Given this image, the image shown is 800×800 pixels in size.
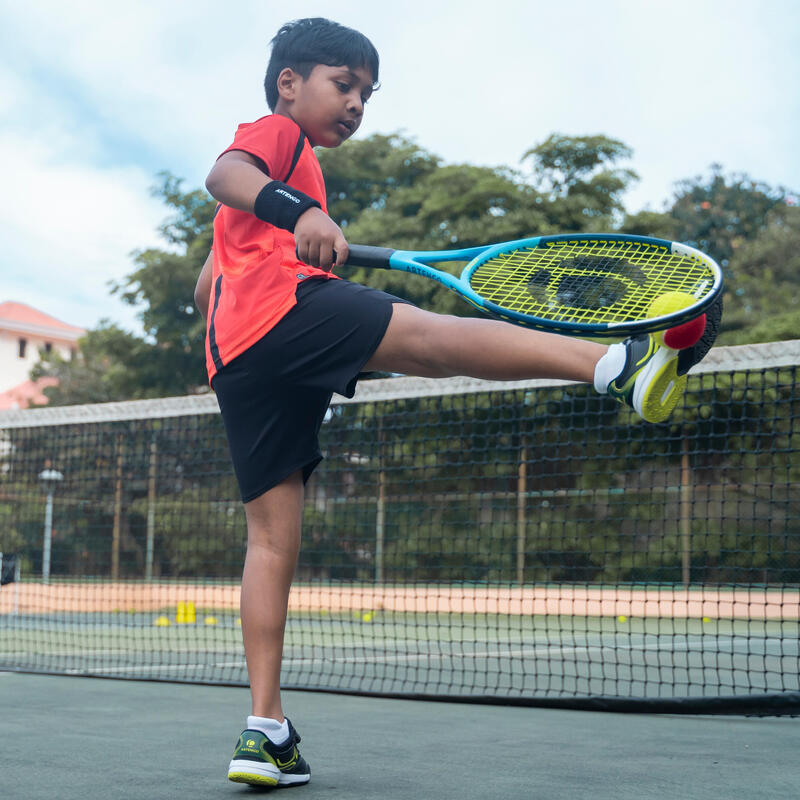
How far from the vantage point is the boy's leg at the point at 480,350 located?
1.95 meters

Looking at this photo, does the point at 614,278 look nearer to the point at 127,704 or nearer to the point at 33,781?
the point at 33,781

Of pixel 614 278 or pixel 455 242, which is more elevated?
pixel 455 242

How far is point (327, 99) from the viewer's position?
7.27 feet

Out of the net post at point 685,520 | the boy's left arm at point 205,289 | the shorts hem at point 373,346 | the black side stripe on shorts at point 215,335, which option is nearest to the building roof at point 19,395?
the net post at point 685,520

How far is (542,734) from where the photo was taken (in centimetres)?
282

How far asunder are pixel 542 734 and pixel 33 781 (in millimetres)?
1399

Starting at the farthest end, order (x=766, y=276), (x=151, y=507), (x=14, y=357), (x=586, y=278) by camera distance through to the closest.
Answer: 1. (x=14, y=357)
2. (x=766, y=276)
3. (x=151, y=507)
4. (x=586, y=278)

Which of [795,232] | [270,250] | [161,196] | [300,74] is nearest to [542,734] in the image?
[270,250]

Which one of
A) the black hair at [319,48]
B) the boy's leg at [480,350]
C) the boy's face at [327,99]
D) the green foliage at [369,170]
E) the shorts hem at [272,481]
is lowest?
the shorts hem at [272,481]

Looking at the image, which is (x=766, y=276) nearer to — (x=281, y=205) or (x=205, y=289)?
(x=205, y=289)

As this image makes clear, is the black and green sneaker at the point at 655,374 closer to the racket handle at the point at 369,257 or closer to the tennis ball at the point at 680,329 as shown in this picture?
the tennis ball at the point at 680,329

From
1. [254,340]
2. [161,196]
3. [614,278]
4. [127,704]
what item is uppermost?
[161,196]

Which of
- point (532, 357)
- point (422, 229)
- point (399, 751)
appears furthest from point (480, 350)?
point (422, 229)

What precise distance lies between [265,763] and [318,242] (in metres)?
1.00
